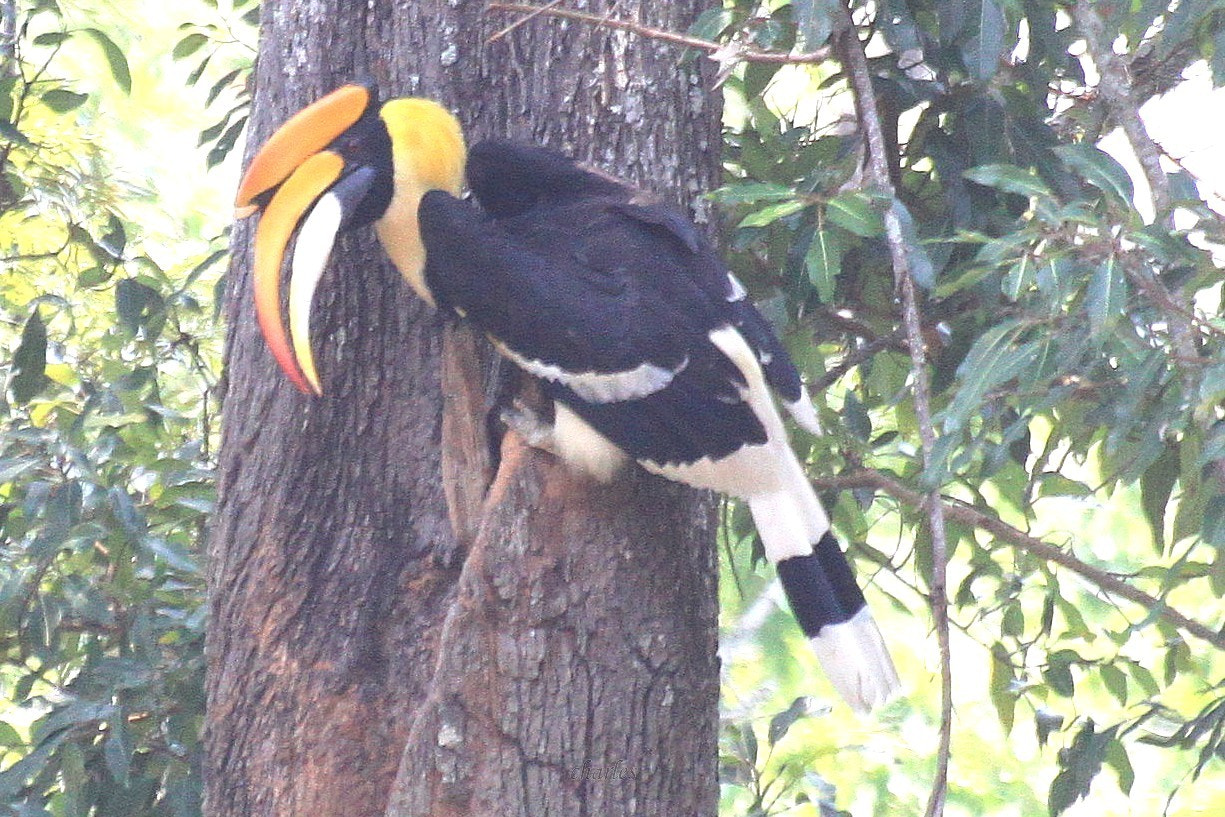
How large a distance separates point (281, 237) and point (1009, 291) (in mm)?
924

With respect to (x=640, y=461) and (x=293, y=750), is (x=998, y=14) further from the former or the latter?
(x=293, y=750)

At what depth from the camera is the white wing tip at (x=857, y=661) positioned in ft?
6.15

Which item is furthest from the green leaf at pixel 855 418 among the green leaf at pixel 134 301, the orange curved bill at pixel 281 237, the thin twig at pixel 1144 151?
the green leaf at pixel 134 301

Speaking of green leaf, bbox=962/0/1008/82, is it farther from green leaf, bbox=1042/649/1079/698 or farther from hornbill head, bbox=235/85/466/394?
green leaf, bbox=1042/649/1079/698

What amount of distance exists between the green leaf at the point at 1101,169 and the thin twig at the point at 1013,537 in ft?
1.74

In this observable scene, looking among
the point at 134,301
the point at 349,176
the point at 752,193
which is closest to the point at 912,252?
the point at 752,193

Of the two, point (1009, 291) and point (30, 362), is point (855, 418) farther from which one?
Result: point (30, 362)

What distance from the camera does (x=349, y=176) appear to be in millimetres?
1947

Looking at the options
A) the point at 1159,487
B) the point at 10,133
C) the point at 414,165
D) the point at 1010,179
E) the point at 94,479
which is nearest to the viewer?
the point at 1010,179

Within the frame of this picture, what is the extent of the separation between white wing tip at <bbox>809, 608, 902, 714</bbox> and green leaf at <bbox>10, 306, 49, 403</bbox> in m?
1.39

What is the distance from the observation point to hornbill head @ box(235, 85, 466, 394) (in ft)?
6.12

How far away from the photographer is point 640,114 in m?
2.00

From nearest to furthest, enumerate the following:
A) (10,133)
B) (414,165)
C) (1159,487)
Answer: (414,165) → (1159,487) → (10,133)

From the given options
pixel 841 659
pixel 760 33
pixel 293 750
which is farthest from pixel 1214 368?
pixel 293 750
